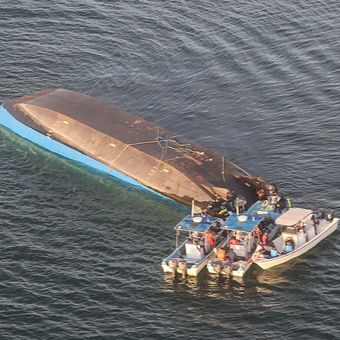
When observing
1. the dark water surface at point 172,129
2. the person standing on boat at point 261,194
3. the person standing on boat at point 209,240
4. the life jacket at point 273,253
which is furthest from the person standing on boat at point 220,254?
the person standing on boat at point 261,194

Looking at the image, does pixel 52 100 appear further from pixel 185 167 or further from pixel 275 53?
pixel 275 53

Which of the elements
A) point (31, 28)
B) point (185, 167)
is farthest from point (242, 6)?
point (185, 167)

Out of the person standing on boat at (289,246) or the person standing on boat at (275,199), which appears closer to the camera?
the person standing on boat at (289,246)

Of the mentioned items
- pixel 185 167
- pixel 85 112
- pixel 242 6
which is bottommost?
pixel 185 167

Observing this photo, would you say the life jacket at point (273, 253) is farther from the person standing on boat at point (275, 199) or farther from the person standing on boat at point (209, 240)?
the person standing on boat at point (275, 199)

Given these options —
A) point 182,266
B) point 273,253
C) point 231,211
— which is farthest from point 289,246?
point 182,266
